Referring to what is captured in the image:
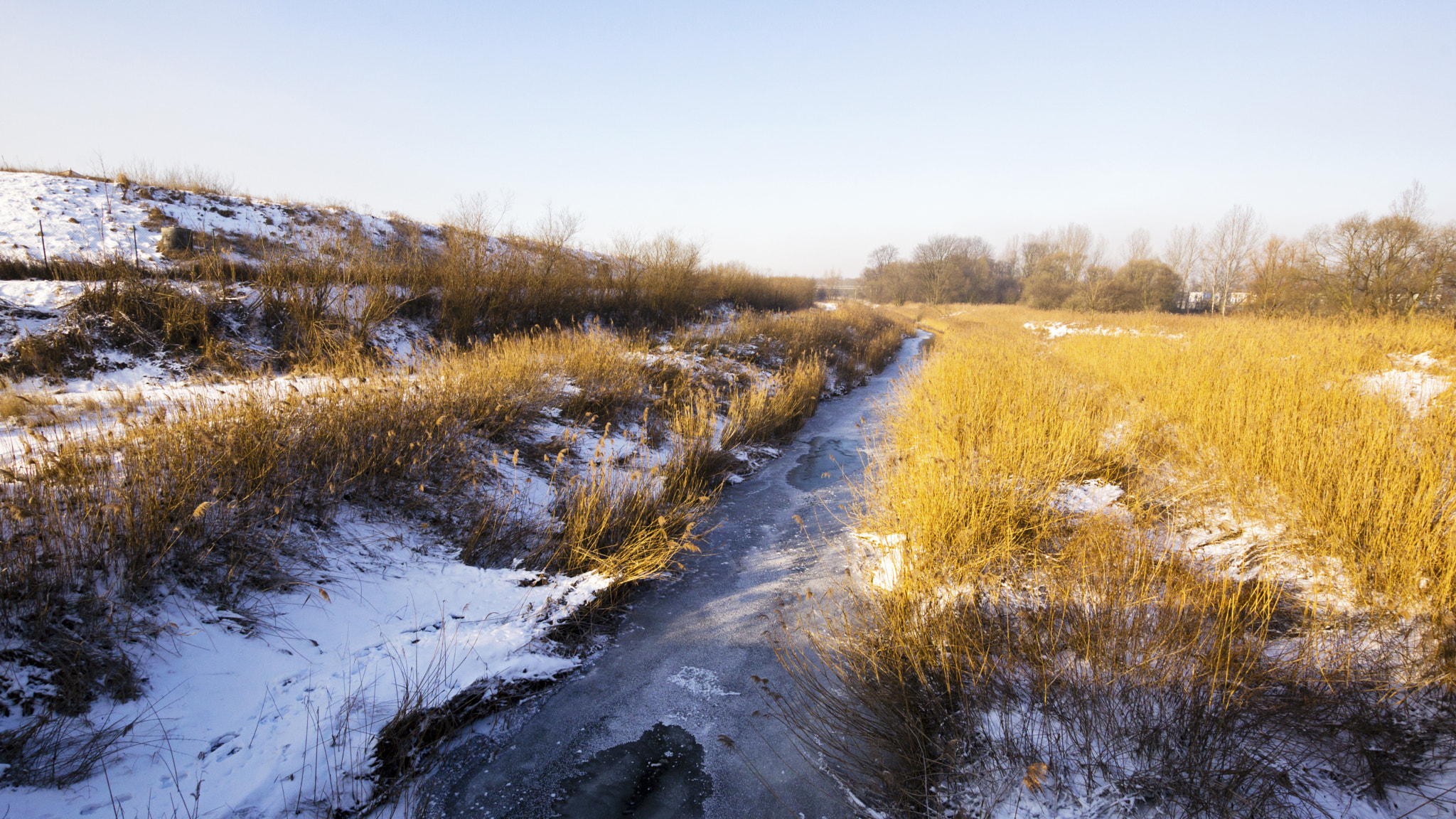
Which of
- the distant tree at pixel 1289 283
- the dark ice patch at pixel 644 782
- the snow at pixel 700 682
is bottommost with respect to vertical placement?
the dark ice patch at pixel 644 782

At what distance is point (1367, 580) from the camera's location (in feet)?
8.92

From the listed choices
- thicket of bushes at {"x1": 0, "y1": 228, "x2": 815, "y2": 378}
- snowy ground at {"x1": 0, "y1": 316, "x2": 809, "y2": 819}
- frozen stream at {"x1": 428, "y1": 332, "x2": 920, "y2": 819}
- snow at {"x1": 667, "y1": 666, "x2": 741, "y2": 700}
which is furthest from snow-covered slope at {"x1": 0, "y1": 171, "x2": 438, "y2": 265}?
snow at {"x1": 667, "y1": 666, "x2": 741, "y2": 700}

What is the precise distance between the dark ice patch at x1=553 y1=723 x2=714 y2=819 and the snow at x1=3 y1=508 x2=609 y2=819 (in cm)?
80

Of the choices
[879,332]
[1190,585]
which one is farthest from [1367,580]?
[879,332]

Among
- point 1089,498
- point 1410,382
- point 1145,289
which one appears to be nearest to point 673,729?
point 1089,498

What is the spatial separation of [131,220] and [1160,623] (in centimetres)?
1843

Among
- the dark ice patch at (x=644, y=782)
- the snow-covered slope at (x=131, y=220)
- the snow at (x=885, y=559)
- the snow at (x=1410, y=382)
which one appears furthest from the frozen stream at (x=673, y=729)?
the snow-covered slope at (x=131, y=220)

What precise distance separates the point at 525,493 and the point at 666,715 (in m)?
2.61

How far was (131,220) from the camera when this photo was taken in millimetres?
11969

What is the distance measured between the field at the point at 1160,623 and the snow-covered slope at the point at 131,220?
38.9ft

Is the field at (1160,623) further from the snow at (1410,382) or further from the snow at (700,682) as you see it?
the snow at (700,682)

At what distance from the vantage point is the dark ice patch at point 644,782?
246 cm

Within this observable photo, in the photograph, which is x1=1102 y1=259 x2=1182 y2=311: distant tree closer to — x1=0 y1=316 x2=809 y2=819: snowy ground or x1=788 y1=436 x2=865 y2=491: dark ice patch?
x1=788 y1=436 x2=865 y2=491: dark ice patch

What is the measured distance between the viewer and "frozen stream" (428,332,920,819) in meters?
2.49
